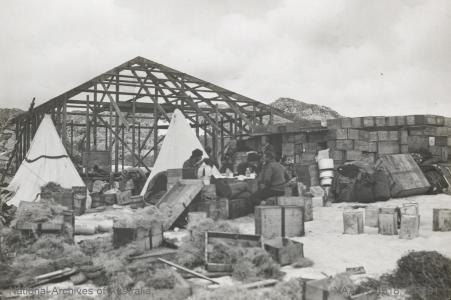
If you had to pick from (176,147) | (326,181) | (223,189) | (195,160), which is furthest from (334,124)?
(176,147)

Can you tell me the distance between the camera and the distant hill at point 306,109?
34.3m

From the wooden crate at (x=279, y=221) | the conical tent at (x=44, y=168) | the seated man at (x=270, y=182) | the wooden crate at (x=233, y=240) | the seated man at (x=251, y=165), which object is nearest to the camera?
the wooden crate at (x=233, y=240)

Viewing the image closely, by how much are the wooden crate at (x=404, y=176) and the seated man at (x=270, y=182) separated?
106 inches

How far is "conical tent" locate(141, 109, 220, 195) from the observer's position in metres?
13.9

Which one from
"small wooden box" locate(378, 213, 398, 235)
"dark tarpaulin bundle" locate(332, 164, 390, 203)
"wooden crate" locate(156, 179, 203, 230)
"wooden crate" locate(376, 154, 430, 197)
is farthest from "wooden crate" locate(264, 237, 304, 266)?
"wooden crate" locate(376, 154, 430, 197)

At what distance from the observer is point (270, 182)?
9812 millimetres

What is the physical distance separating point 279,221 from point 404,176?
16.1 ft

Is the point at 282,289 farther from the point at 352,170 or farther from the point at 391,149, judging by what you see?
the point at 391,149

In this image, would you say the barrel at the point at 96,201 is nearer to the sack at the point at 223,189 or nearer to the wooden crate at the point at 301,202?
the sack at the point at 223,189

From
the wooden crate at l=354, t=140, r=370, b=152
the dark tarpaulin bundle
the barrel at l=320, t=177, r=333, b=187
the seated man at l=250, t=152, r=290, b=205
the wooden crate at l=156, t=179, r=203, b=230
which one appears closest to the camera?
the wooden crate at l=156, t=179, r=203, b=230

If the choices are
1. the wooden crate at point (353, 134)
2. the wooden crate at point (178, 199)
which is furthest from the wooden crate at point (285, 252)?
the wooden crate at point (353, 134)

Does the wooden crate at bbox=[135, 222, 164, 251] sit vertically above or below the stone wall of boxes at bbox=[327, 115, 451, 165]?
below

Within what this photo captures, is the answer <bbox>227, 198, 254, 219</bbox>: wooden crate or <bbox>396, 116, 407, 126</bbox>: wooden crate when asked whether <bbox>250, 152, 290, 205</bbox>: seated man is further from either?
<bbox>396, 116, 407, 126</bbox>: wooden crate

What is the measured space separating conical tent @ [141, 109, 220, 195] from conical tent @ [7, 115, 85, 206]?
8.22 ft
